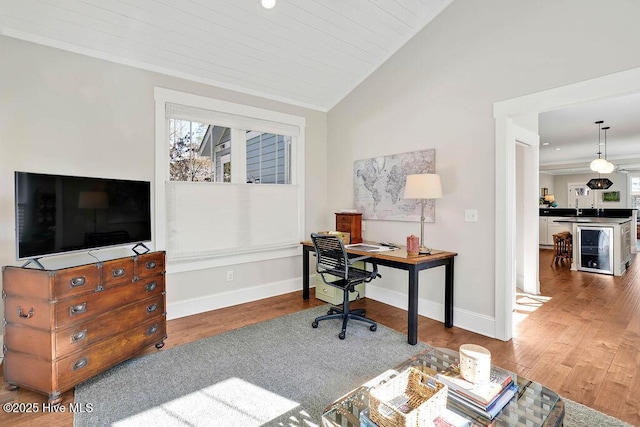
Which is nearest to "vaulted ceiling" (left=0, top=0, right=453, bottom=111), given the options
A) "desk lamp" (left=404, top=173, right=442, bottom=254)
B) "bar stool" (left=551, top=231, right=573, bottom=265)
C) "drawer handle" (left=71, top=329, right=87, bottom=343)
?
"desk lamp" (left=404, top=173, right=442, bottom=254)

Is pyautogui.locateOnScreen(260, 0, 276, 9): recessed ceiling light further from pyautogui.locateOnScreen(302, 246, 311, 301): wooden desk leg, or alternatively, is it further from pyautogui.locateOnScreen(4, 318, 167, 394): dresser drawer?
pyautogui.locateOnScreen(4, 318, 167, 394): dresser drawer

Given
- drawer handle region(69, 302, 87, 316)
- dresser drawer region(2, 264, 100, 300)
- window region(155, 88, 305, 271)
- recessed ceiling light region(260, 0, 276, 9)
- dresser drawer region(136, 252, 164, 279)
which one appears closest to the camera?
dresser drawer region(2, 264, 100, 300)

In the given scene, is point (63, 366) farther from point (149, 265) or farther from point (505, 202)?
point (505, 202)

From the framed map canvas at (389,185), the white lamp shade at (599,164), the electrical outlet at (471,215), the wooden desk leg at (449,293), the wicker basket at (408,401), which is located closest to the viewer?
the wicker basket at (408,401)

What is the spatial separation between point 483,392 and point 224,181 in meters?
3.20

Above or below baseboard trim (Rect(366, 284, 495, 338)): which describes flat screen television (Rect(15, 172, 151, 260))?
above

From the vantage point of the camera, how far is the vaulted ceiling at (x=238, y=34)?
255 centimetres

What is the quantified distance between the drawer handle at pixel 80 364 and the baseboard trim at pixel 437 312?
9.72 ft

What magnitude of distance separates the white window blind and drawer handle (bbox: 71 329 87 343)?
4.15ft

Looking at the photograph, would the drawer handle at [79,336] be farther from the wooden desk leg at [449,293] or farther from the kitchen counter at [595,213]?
the kitchen counter at [595,213]

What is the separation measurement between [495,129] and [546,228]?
6868 millimetres

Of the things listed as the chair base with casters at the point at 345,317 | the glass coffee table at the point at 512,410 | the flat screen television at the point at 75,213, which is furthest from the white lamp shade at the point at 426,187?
the flat screen television at the point at 75,213

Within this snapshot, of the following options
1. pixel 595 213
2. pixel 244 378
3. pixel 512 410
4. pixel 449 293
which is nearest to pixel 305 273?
pixel 449 293

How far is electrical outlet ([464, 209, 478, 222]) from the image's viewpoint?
3.01 m
